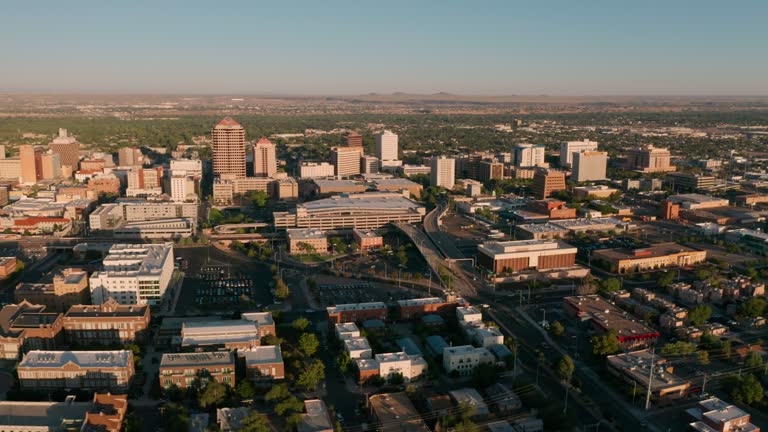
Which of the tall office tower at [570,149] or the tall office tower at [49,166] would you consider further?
the tall office tower at [570,149]

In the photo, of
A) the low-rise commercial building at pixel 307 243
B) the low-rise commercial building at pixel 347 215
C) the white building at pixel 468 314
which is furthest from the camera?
the low-rise commercial building at pixel 347 215

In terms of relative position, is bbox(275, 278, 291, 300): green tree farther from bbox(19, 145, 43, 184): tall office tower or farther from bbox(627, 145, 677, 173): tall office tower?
bbox(627, 145, 677, 173): tall office tower

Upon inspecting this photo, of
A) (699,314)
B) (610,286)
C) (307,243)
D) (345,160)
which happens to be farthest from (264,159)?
(699,314)

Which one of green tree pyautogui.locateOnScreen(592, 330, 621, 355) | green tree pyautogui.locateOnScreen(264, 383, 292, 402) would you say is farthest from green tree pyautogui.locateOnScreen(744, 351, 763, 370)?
green tree pyautogui.locateOnScreen(264, 383, 292, 402)

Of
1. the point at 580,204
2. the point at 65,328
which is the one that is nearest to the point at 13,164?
the point at 65,328

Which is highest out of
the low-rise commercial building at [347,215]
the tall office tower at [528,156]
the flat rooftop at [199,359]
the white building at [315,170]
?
the tall office tower at [528,156]

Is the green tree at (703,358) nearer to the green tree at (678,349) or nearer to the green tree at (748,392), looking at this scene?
the green tree at (678,349)

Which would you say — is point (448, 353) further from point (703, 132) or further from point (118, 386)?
point (703, 132)

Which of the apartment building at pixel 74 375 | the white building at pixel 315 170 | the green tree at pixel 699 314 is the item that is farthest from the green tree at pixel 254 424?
the white building at pixel 315 170

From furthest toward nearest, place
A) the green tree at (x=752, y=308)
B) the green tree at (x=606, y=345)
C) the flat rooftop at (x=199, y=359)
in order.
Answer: the green tree at (x=752, y=308) → the green tree at (x=606, y=345) → the flat rooftop at (x=199, y=359)
